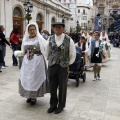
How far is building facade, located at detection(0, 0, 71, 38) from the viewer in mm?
22061

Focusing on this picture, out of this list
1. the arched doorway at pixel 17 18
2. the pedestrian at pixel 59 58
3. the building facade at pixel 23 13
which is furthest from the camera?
the arched doorway at pixel 17 18

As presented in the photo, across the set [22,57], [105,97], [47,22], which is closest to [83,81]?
[105,97]

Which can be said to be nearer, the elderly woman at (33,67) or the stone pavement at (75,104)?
the stone pavement at (75,104)

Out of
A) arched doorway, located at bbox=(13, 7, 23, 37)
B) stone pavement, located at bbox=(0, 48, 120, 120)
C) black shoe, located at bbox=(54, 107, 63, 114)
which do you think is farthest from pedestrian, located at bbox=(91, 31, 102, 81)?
arched doorway, located at bbox=(13, 7, 23, 37)

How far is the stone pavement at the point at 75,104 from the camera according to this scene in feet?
14.4

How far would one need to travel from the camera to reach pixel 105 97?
225 inches

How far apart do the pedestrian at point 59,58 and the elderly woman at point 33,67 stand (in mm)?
284

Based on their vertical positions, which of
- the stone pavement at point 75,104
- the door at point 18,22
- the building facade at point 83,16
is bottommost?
the stone pavement at point 75,104

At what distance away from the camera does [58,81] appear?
4477mm

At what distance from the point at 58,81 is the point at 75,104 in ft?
3.00

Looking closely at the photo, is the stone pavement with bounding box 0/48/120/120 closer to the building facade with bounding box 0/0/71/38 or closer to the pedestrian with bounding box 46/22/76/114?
the pedestrian with bounding box 46/22/76/114

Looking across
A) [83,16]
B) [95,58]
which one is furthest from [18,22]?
[83,16]

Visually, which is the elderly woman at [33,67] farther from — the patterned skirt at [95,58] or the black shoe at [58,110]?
the patterned skirt at [95,58]

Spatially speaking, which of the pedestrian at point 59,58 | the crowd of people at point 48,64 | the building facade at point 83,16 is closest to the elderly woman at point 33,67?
the crowd of people at point 48,64
